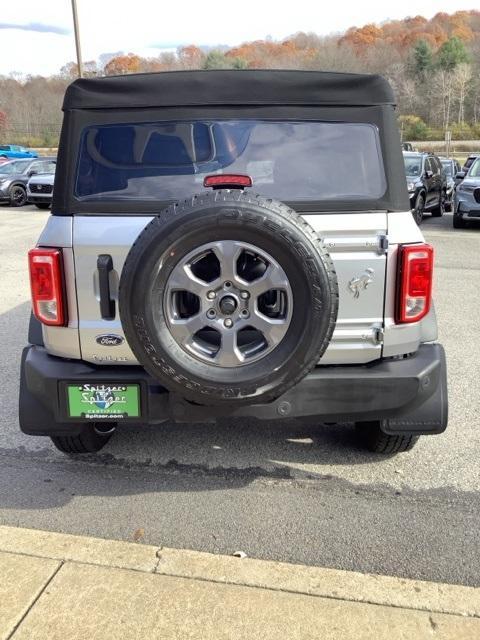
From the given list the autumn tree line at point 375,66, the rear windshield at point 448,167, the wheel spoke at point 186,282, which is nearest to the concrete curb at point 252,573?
the wheel spoke at point 186,282

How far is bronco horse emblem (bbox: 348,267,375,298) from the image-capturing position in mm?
2969

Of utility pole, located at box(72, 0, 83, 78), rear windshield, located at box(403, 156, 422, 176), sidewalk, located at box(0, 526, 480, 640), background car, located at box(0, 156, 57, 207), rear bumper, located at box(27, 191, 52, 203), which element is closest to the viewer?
sidewalk, located at box(0, 526, 480, 640)

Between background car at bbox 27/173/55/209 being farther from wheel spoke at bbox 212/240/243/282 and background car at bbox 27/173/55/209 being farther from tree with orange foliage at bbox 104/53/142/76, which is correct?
tree with orange foliage at bbox 104/53/142/76

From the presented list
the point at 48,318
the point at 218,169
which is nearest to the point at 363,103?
the point at 218,169

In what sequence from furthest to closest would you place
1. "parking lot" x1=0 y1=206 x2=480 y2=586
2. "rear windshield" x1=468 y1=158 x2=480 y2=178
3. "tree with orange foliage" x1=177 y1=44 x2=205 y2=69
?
"tree with orange foliage" x1=177 y1=44 x2=205 y2=69, "rear windshield" x1=468 y1=158 x2=480 y2=178, "parking lot" x1=0 y1=206 x2=480 y2=586

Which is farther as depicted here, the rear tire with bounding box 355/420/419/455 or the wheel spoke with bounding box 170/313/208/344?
the rear tire with bounding box 355/420/419/455

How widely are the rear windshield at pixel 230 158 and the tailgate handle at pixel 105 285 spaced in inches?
13.2

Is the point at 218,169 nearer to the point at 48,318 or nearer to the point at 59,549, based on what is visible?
the point at 48,318

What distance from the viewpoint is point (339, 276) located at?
2.97 m

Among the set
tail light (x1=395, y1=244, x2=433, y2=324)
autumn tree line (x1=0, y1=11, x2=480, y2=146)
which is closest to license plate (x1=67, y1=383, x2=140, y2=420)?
tail light (x1=395, y1=244, x2=433, y2=324)

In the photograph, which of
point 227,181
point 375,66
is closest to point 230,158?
point 227,181

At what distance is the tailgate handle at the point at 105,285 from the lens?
9.65 ft

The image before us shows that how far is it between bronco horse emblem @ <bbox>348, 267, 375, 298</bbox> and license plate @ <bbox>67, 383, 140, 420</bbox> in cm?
114

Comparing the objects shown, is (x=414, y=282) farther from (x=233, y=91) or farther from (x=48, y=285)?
(x=48, y=285)
